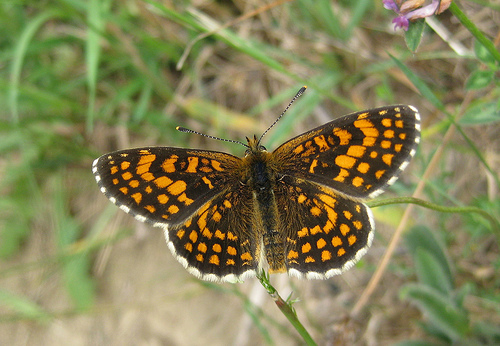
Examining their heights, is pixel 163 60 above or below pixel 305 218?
below

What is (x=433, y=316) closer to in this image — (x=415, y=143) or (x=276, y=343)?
(x=415, y=143)

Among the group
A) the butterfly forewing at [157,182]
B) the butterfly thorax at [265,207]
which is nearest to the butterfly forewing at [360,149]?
the butterfly thorax at [265,207]

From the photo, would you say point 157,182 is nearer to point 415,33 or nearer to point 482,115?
point 415,33

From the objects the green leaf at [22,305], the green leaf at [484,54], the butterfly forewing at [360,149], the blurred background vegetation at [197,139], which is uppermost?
the green leaf at [484,54]

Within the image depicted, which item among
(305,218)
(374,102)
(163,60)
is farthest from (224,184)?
(163,60)

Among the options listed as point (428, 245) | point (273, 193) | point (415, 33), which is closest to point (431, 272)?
point (428, 245)

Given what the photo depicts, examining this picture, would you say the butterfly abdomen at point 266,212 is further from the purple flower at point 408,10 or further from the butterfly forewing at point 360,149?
the purple flower at point 408,10

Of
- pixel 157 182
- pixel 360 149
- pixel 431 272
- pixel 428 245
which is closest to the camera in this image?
pixel 360 149
